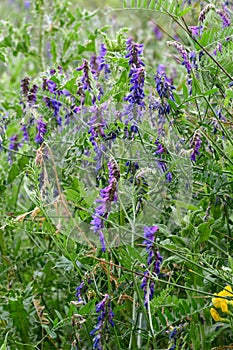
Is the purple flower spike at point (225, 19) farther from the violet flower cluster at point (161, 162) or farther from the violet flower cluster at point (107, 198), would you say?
the violet flower cluster at point (107, 198)

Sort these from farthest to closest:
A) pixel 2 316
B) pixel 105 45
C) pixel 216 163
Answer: pixel 105 45 < pixel 2 316 < pixel 216 163

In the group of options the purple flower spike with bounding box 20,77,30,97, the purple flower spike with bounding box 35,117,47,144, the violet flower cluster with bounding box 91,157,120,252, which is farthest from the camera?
the purple flower spike with bounding box 20,77,30,97

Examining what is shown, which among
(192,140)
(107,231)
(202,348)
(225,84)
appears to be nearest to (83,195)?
(107,231)

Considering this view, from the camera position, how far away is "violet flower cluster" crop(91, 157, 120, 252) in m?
1.18

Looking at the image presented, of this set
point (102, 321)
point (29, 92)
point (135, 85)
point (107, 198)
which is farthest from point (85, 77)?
point (102, 321)

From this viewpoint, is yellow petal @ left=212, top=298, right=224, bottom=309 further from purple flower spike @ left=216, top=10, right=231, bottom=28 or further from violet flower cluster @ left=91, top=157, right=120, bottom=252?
purple flower spike @ left=216, top=10, right=231, bottom=28

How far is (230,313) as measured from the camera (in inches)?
50.2

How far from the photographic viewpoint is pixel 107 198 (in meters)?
1.19

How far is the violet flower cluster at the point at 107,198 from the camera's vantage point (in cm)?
118

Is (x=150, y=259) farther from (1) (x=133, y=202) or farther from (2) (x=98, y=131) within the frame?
(2) (x=98, y=131)

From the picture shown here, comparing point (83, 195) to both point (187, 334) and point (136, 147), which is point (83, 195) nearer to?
point (136, 147)

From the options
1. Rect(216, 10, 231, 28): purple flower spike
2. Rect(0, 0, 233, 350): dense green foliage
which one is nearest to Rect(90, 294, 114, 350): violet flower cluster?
Rect(0, 0, 233, 350): dense green foliage

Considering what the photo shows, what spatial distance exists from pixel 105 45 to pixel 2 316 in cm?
71

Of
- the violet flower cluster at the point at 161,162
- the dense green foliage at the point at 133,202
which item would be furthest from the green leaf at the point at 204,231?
the violet flower cluster at the point at 161,162
